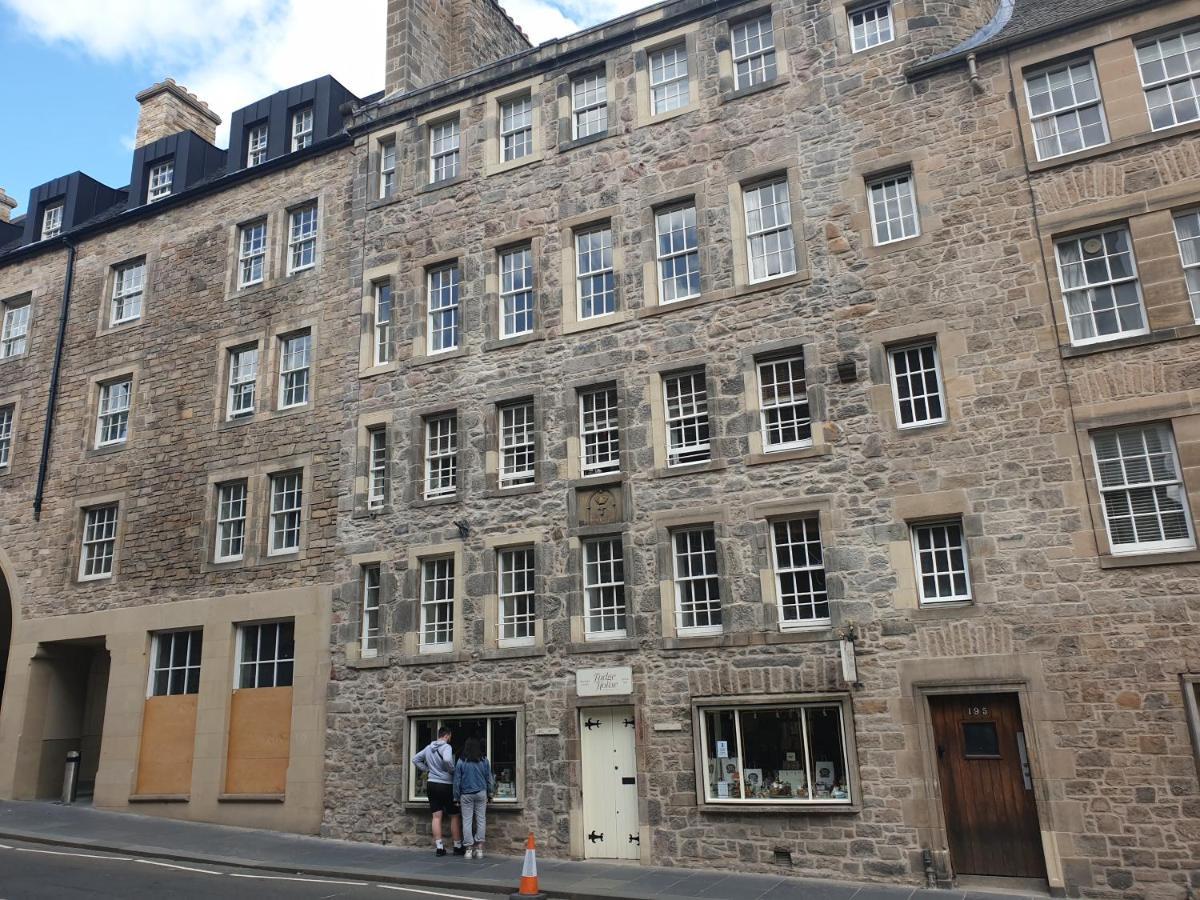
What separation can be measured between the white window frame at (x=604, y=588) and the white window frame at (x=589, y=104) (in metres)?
7.82

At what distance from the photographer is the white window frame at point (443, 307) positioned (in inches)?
750

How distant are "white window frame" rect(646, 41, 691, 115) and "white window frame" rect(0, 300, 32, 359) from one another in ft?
59.8

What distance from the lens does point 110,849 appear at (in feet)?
50.4

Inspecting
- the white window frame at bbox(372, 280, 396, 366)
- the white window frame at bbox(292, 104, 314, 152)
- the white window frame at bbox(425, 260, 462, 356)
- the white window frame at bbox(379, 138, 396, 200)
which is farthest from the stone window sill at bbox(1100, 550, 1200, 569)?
the white window frame at bbox(292, 104, 314, 152)

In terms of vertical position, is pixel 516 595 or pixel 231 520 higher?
pixel 231 520

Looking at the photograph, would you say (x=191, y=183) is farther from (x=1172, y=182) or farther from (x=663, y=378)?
(x=1172, y=182)

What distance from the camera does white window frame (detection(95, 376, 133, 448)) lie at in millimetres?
23203

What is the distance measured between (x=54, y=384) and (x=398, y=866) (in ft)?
54.6

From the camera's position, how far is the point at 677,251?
1706cm

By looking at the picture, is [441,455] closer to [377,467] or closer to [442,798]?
[377,467]

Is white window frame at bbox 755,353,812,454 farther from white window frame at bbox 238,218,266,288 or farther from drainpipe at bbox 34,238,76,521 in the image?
drainpipe at bbox 34,238,76,521

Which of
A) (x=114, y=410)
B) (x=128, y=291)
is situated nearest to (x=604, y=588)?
(x=114, y=410)

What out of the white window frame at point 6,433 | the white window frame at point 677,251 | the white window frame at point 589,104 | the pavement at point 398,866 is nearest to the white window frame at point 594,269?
the white window frame at point 677,251

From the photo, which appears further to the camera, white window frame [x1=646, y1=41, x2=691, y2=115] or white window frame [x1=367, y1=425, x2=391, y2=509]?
white window frame [x1=367, y1=425, x2=391, y2=509]
